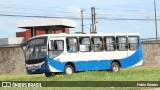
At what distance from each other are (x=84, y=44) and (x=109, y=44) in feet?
7.33

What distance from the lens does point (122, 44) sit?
30438mm

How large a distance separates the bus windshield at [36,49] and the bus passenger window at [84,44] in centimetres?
285

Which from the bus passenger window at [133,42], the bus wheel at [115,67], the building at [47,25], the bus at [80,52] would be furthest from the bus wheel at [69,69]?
the building at [47,25]

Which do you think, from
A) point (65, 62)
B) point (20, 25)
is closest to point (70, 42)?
point (65, 62)

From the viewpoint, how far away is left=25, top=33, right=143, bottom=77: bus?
2658 centimetres

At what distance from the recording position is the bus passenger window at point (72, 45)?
27445 millimetres

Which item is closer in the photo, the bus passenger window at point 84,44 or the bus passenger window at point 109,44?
the bus passenger window at point 84,44

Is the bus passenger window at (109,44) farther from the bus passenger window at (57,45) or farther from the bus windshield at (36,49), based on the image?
the bus windshield at (36,49)

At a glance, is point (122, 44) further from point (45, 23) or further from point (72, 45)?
point (45, 23)

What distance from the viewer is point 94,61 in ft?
95.9

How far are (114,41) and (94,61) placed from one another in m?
2.14

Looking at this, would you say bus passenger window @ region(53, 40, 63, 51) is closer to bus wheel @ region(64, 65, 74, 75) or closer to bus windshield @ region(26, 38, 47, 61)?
bus windshield @ region(26, 38, 47, 61)

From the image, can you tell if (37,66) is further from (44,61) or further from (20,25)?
(20,25)

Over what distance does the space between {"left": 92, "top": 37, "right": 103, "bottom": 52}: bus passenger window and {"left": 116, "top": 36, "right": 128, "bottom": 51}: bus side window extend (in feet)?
4.96
